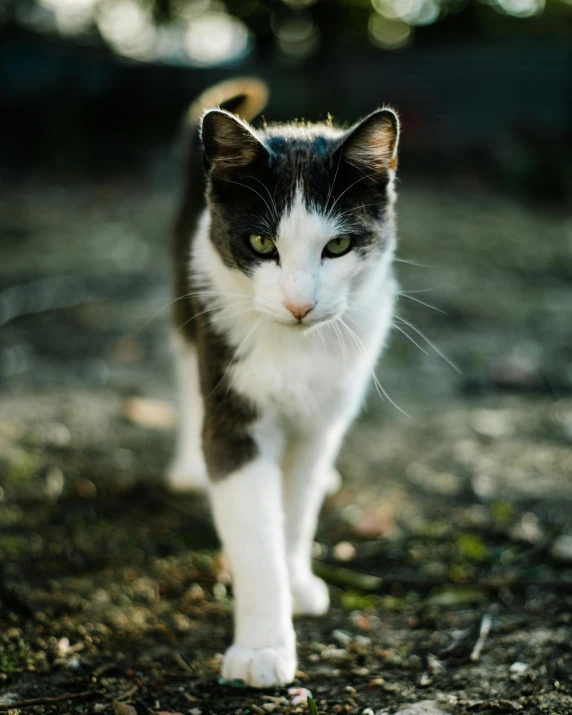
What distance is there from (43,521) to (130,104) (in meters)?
7.81

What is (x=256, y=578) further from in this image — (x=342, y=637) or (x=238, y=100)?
(x=238, y=100)

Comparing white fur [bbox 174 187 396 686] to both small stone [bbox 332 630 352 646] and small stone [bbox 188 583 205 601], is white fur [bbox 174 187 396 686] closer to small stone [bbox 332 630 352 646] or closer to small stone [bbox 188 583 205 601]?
small stone [bbox 332 630 352 646]

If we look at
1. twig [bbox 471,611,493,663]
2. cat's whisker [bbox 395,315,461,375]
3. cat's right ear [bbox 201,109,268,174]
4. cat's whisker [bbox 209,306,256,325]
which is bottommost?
twig [bbox 471,611,493,663]

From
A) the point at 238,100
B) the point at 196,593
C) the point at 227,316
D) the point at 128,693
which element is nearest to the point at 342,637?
the point at 196,593

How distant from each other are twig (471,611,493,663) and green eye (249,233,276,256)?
48.5 inches

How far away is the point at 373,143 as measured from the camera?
1979mm

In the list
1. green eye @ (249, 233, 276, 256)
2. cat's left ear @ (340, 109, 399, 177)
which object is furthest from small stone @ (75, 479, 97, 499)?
cat's left ear @ (340, 109, 399, 177)

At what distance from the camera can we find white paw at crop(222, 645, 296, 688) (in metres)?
1.84

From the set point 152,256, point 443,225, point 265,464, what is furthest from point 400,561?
point 443,225

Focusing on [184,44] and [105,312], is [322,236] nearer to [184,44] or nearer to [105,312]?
[105,312]

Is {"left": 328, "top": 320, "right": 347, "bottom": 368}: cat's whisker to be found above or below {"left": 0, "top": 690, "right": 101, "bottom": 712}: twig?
above

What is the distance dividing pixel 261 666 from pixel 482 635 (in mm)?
668

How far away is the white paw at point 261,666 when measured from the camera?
1.84 m

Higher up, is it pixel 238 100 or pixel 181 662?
pixel 238 100
